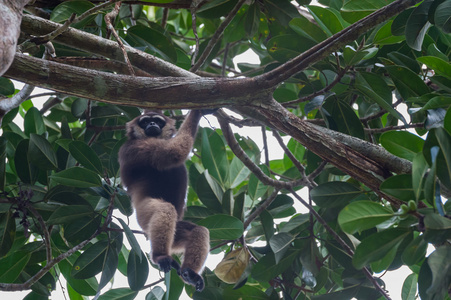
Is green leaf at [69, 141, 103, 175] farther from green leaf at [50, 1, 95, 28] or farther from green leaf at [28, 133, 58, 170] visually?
green leaf at [50, 1, 95, 28]

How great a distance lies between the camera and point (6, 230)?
401 centimetres

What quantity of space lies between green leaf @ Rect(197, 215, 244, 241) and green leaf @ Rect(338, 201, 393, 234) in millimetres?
1514

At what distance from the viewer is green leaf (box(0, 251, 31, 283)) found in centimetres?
408

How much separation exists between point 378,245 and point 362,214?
0.29 meters

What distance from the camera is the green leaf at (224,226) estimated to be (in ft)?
12.7

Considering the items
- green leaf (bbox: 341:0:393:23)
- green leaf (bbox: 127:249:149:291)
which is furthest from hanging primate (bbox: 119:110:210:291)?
green leaf (bbox: 341:0:393:23)

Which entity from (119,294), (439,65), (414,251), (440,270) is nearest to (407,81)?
(439,65)

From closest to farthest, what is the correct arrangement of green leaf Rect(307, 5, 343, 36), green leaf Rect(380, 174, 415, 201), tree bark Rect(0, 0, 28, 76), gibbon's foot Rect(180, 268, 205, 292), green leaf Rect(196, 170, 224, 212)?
tree bark Rect(0, 0, 28, 76) < green leaf Rect(380, 174, 415, 201) < green leaf Rect(307, 5, 343, 36) < gibbon's foot Rect(180, 268, 205, 292) < green leaf Rect(196, 170, 224, 212)

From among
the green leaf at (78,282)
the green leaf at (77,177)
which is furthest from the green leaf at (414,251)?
the green leaf at (78,282)

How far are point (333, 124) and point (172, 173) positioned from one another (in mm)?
2112

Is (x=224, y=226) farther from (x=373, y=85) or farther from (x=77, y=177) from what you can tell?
(x=373, y=85)

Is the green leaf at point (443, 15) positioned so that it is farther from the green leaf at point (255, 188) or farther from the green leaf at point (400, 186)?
the green leaf at point (255, 188)

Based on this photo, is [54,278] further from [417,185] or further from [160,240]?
[417,185]

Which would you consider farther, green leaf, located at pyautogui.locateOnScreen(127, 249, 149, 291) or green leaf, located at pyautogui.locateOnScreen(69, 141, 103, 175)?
green leaf, located at pyautogui.locateOnScreen(127, 249, 149, 291)
